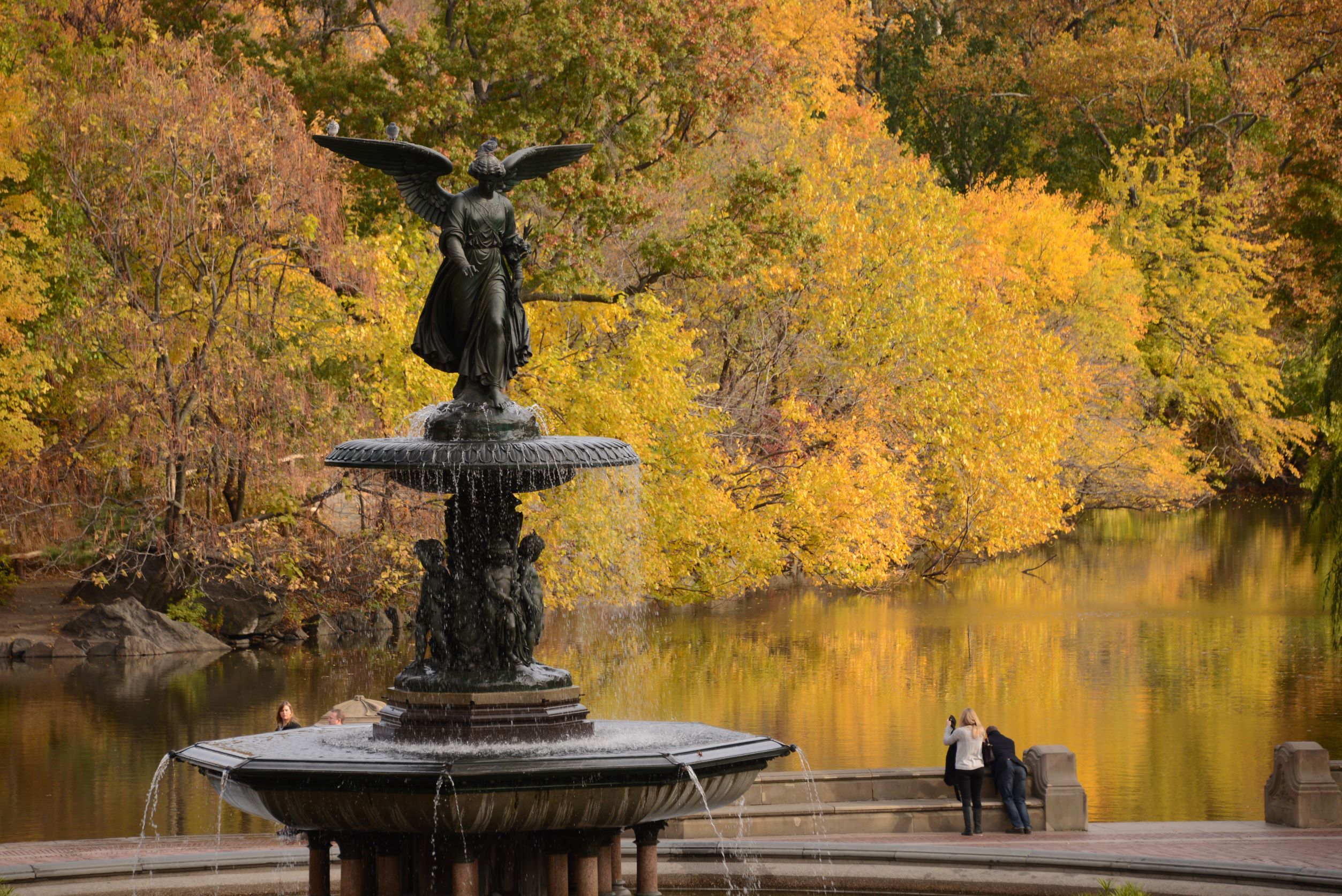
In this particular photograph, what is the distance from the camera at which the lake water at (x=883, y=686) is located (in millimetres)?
20938

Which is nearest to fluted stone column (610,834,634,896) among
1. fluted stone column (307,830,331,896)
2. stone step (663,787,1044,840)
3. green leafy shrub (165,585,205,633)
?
fluted stone column (307,830,331,896)

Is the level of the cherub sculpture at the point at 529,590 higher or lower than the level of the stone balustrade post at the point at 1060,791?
higher

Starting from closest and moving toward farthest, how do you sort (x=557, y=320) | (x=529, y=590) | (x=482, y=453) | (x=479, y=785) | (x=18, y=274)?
1. (x=479, y=785)
2. (x=482, y=453)
3. (x=529, y=590)
4. (x=18, y=274)
5. (x=557, y=320)

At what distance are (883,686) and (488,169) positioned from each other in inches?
728

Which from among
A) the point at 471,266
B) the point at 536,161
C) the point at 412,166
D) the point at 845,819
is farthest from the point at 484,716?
the point at 845,819

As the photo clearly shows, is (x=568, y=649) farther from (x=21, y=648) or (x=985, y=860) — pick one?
(x=985, y=860)

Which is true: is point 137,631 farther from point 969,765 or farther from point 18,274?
point 969,765

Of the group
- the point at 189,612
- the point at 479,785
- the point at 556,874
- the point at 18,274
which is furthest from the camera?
the point at 189,612

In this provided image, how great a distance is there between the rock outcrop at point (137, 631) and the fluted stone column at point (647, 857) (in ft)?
84.9

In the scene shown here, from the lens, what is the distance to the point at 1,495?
32.8 meters

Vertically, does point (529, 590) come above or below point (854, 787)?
above

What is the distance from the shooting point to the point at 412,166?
40.1 ft

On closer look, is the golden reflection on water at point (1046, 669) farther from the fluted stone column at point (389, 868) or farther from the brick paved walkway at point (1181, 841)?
the fluted stone column at point (389, 868)

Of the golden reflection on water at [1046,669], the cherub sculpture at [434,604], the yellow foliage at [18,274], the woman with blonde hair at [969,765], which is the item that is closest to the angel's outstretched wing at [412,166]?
the cherub sculpture at [434,604]
